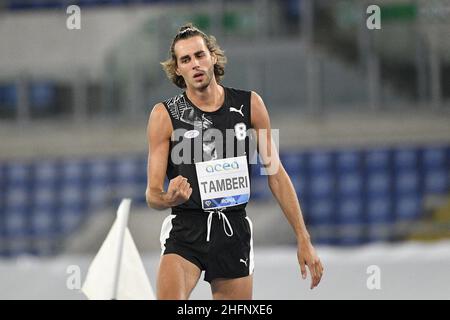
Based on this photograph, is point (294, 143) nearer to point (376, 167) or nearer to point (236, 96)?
point (376, 167)

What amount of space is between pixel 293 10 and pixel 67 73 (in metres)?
2.78

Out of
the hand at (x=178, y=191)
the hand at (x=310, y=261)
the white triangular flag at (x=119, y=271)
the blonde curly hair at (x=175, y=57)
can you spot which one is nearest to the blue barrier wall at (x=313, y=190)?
the white triangular flag at (x=119, y=271)

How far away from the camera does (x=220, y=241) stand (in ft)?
13.0

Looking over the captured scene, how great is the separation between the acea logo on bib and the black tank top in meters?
0.03

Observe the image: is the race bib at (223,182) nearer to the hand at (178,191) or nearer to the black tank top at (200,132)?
the black tank top at (200,132)

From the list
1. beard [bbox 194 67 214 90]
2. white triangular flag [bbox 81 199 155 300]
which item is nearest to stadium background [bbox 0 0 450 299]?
white triangular flag [bbox 81 199 155 300]

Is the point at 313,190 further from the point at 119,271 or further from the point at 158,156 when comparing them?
the point at 158,156

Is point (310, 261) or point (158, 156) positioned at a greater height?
point (158, 156)

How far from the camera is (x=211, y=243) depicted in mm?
3936

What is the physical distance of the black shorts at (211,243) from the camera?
392 centimetres

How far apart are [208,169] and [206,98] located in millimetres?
292

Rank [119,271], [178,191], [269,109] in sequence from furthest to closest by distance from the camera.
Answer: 1. [269,109]
2. [119,271]
3. [178,191]

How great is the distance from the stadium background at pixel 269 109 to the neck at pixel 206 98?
20.0 feet

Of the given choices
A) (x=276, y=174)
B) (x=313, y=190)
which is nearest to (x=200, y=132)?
(x=276, y=174)
